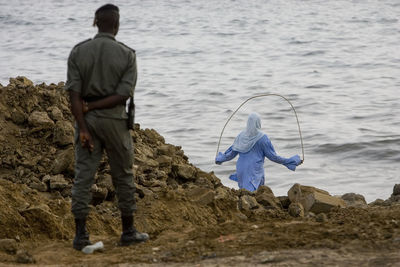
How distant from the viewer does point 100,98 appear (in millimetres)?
5719

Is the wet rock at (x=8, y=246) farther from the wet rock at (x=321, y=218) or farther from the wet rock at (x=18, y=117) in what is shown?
the wet rock at (x=18, y=117)

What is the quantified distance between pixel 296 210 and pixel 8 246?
112 inches

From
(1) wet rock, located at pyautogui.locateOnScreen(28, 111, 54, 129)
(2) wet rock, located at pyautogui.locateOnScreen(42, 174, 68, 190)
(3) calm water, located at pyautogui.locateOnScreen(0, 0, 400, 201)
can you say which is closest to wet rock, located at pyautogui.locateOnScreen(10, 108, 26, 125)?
(1) wet rock, located at pyautogui.locateOnScreen(28, 111, 54, 129)

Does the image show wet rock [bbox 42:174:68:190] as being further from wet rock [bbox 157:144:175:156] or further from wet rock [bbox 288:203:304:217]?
wet rock [bbox 288:203:304:217]

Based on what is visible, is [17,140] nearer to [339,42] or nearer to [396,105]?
[396,105]

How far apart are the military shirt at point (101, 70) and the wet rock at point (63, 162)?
88.8 inches

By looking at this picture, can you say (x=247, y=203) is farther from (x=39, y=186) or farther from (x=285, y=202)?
(x=39, y=186)

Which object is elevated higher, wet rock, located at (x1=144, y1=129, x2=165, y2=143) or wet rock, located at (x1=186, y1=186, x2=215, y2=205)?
wet rock, located at (x1=186, y1=186, x2=215, y2=205)

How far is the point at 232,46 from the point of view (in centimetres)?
3009

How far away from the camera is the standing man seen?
5.66 metres

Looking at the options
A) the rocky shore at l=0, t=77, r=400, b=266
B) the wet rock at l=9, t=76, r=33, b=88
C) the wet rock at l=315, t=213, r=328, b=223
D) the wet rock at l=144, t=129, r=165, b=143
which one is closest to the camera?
the rocky shore at l=0, t=77, r=400, b=266

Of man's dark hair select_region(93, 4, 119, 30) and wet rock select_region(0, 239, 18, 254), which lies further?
wet rock select_region(0, 239, 18, 254)

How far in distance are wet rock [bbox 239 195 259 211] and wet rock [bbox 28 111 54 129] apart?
2136 millimetres

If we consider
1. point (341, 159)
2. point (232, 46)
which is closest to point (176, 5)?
point (232, 46)
